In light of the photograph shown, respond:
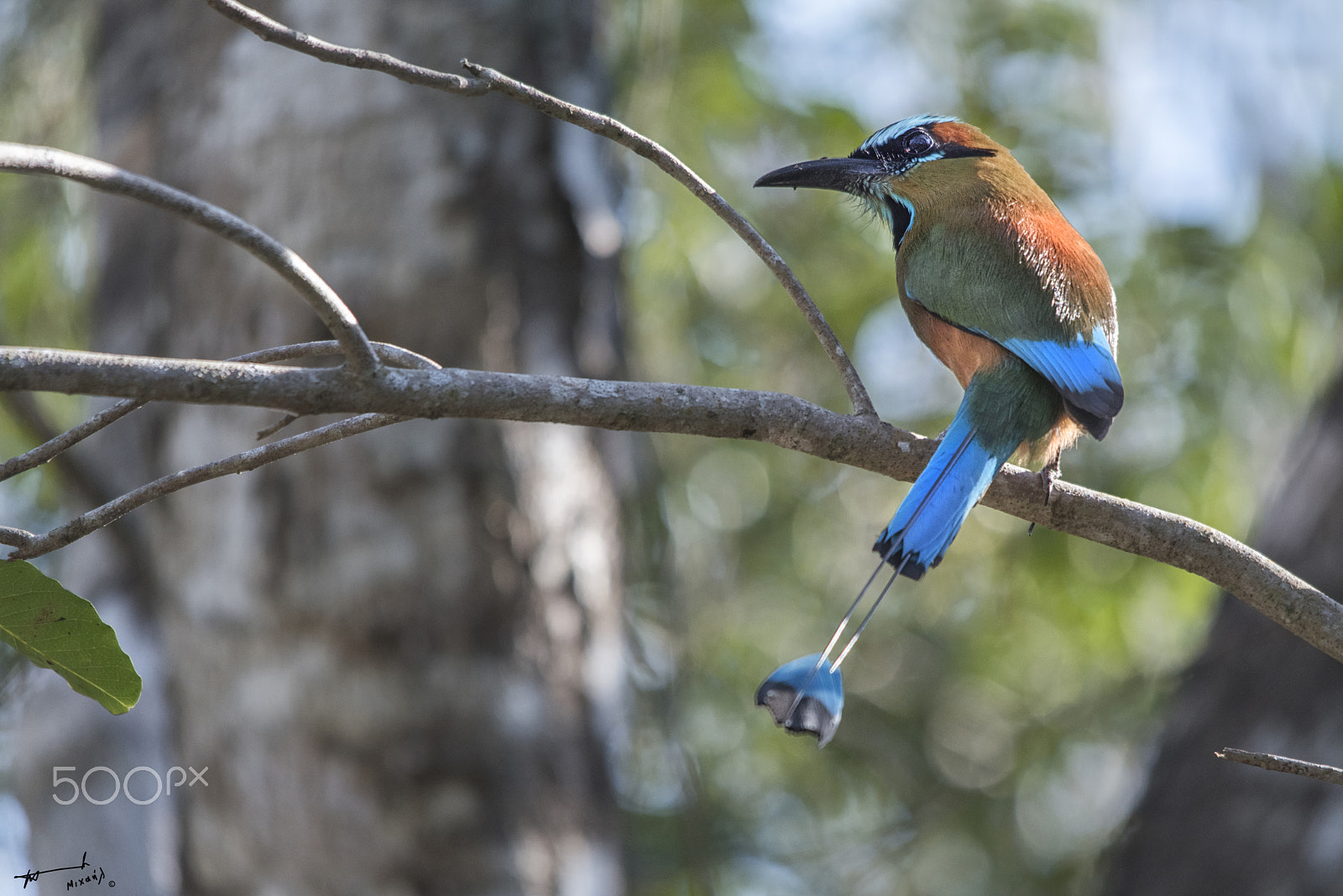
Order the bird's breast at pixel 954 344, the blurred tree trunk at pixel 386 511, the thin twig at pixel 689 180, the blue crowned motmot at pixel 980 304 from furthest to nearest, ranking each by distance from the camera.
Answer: the blurred tree trunk at pixel 386 511 < the bird's breast at pixel 954 344 < the blue crowned motmot at pixel 980 304 < the thin twig at pixel 689 180

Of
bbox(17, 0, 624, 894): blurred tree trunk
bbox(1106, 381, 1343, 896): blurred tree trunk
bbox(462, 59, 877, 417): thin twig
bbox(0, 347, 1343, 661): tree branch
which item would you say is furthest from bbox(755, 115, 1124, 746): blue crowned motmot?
bbox(1106, 381, 1343, 896): blurred tree trunk

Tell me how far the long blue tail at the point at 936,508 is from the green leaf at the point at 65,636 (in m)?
1.13

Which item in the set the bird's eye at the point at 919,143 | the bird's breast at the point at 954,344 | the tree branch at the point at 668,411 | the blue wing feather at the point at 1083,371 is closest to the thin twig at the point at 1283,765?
the tree branch at the point at 668,411

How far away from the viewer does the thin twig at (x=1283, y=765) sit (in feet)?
4.71

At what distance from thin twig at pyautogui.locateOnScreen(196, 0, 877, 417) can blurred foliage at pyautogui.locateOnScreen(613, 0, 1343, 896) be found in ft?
10.8

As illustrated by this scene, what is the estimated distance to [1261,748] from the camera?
4.36 meters

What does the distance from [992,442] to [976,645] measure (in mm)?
4874

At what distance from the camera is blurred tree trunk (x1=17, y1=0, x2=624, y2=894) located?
332 centimetres

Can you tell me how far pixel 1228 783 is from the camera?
4488mm

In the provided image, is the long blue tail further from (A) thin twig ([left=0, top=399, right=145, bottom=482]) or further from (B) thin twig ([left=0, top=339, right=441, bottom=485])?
(A) thin twig ([left=0, top=399, right=145, bottom=482])

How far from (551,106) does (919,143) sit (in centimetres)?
221

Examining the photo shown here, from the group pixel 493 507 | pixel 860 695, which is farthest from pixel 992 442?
pixel 860 695
